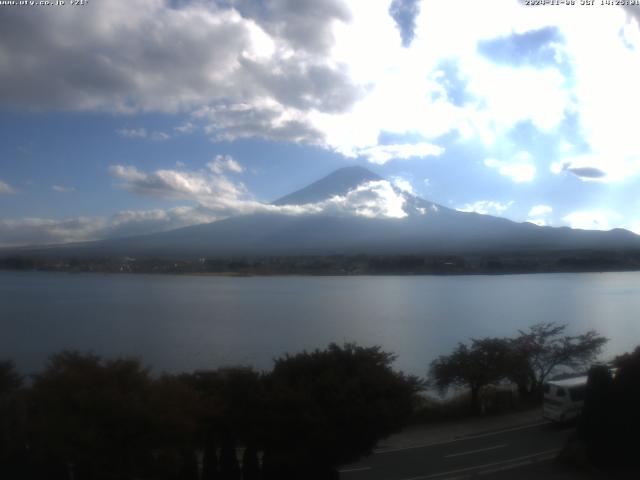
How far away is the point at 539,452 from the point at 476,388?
3453mm

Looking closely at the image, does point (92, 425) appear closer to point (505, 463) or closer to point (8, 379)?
point (8, 379)

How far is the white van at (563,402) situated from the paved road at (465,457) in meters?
0.22

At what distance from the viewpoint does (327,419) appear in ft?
20.2

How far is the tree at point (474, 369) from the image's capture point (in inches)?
462

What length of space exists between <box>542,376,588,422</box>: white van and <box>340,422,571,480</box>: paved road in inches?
8.6

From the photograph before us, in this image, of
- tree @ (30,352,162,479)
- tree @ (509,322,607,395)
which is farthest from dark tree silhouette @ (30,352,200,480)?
tree @ (509,322,607,395)

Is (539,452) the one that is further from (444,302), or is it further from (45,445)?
(444,302)

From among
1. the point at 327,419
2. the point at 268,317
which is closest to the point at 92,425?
the point at 327,419

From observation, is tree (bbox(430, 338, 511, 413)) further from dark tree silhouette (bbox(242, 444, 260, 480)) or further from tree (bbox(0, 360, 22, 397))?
tree (bbox(0, 360, 22, 397))

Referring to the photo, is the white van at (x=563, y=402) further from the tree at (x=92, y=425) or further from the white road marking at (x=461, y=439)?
the tree at (x=92, y=425)

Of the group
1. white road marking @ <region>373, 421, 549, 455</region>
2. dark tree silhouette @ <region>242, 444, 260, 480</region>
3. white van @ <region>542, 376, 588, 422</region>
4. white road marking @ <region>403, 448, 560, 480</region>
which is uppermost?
dark tree silhouette @ <region>242, 444, 260, 480</region>

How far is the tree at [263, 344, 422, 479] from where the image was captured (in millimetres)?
6145

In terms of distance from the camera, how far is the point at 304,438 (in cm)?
621

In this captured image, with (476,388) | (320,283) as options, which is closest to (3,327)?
(476,388)
